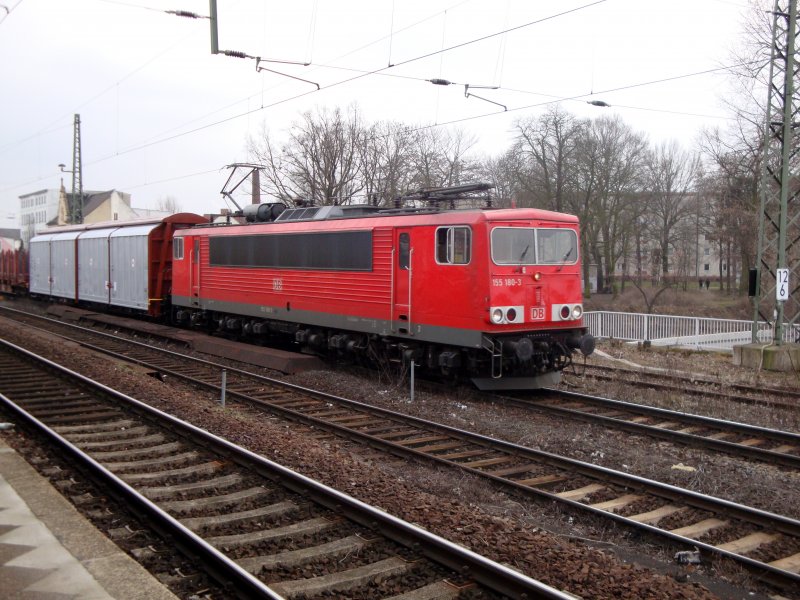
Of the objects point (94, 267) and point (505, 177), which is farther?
point (505, 177)

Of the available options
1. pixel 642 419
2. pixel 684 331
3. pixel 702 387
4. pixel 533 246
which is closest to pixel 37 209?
pixel 684 331

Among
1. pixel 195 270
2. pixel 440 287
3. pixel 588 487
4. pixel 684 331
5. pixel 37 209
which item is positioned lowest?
pixel 588 487

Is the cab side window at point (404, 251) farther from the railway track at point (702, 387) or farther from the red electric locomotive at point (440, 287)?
the railway track at point (702, 387)

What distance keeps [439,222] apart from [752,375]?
8535 millimetres

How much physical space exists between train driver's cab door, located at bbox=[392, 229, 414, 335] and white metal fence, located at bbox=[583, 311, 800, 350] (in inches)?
470

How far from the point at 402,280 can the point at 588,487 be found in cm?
615

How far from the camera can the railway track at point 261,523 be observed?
486cm

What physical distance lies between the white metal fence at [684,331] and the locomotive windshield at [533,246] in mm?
10297

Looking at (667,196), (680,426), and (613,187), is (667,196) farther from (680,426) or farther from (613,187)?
(680,426)

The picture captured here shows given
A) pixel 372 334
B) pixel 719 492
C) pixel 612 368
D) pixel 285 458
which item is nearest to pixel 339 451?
pixel 285 458

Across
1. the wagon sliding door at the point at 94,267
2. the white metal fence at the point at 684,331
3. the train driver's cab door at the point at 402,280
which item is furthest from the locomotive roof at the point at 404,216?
the white metal fence at the point at 684,331

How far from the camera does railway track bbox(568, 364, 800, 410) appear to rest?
483 inches

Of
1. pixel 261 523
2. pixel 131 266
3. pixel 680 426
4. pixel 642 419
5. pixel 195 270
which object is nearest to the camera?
pixel 261 523

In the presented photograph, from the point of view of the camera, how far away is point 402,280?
12914 mm
